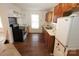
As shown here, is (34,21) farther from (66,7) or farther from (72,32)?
(72,32)

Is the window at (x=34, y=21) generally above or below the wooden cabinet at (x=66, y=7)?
below

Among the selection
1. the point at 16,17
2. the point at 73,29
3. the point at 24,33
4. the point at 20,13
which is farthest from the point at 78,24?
the point at 24,33

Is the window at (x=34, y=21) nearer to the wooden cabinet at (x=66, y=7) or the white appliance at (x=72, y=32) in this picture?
the wooden cabinet at (x=66, y=7)

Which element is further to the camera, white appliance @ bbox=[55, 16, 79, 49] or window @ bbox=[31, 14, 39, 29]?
window @ bbox=[31, 14, 39, 29]

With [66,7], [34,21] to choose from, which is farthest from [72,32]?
[34,21]

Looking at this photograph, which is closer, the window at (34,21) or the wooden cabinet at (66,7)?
the wooden cabinet at (66,7)

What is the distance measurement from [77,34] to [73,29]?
0.11 meters

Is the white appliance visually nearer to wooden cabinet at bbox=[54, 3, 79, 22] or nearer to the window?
wooden cabinet at bbox=[54, 3, 79, 22]

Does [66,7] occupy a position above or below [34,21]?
above

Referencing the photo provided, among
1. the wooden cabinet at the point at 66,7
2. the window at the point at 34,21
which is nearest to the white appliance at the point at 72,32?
the wooden cabinet at the point at 66,7

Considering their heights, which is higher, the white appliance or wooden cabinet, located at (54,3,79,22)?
wooden cabinet, located at (54,3,79,22)

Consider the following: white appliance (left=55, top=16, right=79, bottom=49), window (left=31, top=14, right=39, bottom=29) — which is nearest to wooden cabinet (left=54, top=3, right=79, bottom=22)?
white appliance (left=55, top=16, right=79, bottom=49)

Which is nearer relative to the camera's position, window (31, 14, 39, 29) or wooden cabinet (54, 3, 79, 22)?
wooden cabinet (54, 3, 79, 22)

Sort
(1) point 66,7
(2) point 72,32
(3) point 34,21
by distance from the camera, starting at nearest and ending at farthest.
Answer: (2) point 72,32
(1) point 66,7
(3) point 34,21
